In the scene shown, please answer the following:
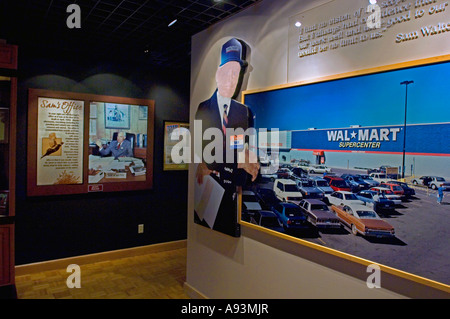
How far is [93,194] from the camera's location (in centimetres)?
432

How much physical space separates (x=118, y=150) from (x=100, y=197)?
0.68 meters

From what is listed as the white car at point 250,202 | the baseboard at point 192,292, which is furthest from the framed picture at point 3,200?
the white car at point 250,202

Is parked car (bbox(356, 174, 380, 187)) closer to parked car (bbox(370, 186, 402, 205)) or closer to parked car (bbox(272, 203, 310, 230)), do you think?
parked car (bbox(370, 186, 402, 205))

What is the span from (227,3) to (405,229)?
7.21 ft

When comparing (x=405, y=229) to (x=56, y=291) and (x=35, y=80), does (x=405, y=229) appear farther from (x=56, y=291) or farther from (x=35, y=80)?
(x=35, y=80)

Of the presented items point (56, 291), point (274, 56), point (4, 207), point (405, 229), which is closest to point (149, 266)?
Result: point (56, 291)

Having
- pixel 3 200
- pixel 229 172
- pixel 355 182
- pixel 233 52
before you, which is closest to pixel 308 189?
pixel 355 182

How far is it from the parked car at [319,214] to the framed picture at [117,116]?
3.12 metres

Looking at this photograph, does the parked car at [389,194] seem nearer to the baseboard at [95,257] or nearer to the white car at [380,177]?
the white car at [380,177]

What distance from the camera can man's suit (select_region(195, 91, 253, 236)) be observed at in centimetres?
263

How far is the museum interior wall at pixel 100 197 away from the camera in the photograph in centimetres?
388

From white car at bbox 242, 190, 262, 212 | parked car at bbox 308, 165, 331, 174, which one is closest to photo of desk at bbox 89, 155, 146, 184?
white car at bbox 242, 190, 262, 212

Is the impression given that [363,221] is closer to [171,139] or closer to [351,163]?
[351,163]

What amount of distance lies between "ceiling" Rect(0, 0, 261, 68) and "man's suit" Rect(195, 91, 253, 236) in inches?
31.7
